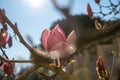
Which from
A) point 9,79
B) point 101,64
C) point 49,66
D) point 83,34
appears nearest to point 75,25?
point 83,34

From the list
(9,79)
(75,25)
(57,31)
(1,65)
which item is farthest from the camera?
(1,65)

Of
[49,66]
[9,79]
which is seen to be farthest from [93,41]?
[9,79]

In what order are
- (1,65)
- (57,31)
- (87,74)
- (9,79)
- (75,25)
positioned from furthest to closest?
(87,74) < (1,65) < (9,79) < (57,31) < (75,25)

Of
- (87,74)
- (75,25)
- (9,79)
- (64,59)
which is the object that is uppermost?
(75,25)

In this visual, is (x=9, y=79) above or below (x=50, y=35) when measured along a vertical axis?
below

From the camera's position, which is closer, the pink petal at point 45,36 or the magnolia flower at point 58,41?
the magnolia flower at point 58,41

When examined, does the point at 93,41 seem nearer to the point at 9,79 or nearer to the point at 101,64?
the point at 101,64

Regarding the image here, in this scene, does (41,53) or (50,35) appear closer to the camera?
(41,53)

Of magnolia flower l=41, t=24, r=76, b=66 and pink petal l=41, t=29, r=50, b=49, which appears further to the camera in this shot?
pink petal l=41, t=29, r=50, b=49

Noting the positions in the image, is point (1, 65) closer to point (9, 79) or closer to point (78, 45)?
point (9, 79)
